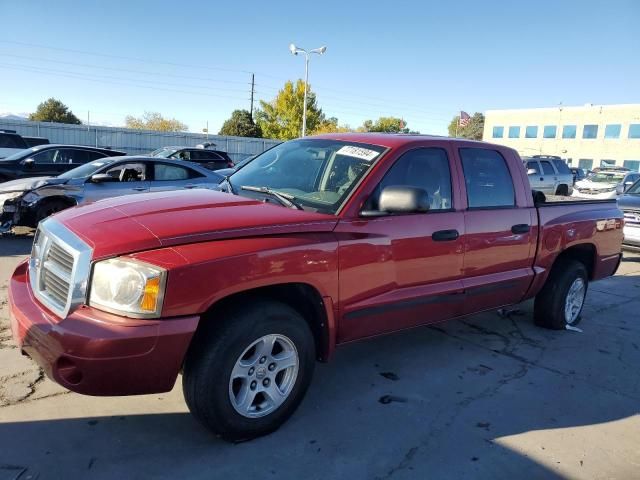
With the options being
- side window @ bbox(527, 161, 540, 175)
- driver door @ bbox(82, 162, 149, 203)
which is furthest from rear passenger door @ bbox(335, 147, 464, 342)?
side window @ bbox(527, 161, 540, 175)

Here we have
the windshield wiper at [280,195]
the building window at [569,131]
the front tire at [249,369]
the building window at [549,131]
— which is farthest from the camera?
the building window at [549,131]

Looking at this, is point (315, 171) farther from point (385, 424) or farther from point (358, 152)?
point (385, 424)

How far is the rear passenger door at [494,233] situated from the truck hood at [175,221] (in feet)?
4.84

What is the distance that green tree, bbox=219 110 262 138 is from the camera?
57.1 m

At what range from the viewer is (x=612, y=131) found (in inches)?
2053

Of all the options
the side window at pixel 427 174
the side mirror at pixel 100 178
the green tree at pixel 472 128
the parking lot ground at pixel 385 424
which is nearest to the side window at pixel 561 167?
the parking lot ground at pixel 385 424

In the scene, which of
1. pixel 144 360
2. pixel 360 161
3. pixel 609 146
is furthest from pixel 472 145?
pixel 609 146

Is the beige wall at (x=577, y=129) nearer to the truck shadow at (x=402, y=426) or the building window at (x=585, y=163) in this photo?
the building window at (x=585, y=163)

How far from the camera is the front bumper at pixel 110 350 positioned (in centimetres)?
244

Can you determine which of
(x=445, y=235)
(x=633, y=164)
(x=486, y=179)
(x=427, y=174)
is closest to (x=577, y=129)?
(x=633, y=164)

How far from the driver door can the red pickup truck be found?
4.96m

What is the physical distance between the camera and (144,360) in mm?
2500

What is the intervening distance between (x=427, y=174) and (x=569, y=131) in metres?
59.9

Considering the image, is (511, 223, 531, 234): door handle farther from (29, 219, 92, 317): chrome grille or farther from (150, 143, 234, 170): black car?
(150, 143, 234, 170): black car
